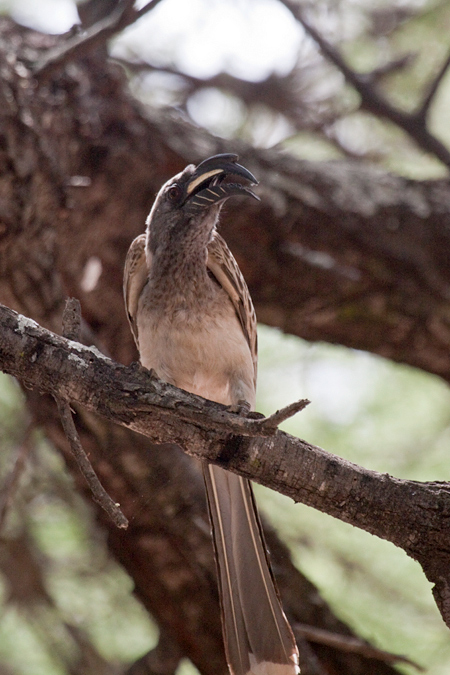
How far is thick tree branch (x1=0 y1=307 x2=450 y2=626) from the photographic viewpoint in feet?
7.20

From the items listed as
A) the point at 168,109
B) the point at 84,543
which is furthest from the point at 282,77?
the point at 84,543

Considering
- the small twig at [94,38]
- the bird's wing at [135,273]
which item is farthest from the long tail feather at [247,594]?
the small twig at [94,38]

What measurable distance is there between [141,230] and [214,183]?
1661 millimetres

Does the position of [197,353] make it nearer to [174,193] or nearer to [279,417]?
[174,193]

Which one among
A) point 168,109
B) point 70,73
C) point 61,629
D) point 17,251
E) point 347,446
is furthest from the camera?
point 168,109

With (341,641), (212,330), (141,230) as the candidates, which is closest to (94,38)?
(212,330)

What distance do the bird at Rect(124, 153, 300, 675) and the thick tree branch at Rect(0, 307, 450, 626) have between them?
70cm

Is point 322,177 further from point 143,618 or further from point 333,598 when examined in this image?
point 143,618

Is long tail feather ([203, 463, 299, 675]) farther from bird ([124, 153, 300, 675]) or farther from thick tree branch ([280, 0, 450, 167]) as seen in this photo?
thick tree branch ([280, 0, 450, 167])

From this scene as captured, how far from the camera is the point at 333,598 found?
14.7ft

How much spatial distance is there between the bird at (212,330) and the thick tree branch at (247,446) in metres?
0.70

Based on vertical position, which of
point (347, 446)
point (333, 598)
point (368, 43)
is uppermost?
point (368, 43)

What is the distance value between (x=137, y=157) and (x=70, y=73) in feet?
2.23

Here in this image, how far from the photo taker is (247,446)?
230 centimetres
